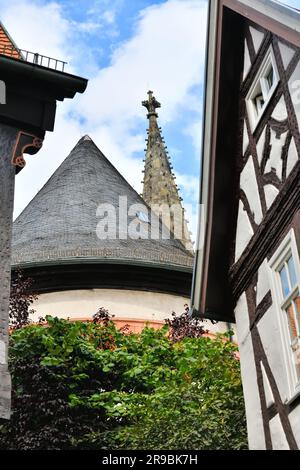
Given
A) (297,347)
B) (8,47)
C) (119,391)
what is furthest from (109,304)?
(297,347)

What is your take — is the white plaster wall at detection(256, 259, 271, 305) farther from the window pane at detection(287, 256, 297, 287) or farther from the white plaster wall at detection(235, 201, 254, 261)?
the white plaster wall at detection(235, 201, 254, 261)

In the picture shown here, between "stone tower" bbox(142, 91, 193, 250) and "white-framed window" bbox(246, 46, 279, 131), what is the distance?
114 feet

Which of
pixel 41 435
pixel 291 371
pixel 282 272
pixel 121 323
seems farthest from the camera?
pixel 121 323

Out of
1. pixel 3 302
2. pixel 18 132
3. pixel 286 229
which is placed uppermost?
pixel 18 132

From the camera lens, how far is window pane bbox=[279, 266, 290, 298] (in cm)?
955

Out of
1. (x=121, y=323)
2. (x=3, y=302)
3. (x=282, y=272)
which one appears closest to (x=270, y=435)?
(x=282, y=272)

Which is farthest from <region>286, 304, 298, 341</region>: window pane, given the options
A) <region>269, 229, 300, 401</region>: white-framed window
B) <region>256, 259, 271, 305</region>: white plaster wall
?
<region>256, 259, 271, 305</region>: white plaster wall

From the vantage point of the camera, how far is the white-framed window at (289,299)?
9125mm

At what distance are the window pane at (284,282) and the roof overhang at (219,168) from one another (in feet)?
5.62

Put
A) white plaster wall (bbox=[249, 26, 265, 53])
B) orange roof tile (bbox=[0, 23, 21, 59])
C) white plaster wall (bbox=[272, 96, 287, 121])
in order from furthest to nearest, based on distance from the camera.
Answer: orange roof tile (bbox=[0, 23, 21, 59]) → white plaster wall (bbox=[249, 26, 265, 53]) → white plaster wall (bbox=[272, 96, 287, 121])

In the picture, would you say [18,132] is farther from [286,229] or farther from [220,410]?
[220,410]

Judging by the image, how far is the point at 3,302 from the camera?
32.3 ft

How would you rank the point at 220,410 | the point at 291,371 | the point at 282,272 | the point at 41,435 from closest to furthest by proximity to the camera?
the point at 291,371 < the point at 282,272 < the point at 220,410 < the point at 41,435
